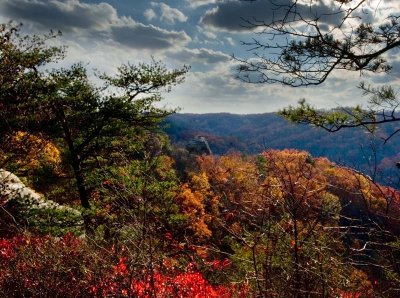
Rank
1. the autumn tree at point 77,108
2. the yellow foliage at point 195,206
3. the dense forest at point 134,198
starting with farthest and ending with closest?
the yellow foliage at point 195,206, the autumn tree at point 77,108, the dense forest at point 134,198

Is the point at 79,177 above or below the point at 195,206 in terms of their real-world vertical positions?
above

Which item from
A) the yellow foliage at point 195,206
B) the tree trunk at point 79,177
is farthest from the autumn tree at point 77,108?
the yellow foliage at point 195,206

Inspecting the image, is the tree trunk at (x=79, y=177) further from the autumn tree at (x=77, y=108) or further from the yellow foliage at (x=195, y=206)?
the yellow foliage at (x=195, y=206)

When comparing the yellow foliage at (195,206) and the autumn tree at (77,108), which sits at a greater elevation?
the autumn tree at (77,108)

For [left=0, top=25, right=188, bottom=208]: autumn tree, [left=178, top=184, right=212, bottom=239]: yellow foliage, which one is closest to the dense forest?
[left=0, top=25, right=188, bottom=208]: autumn tree

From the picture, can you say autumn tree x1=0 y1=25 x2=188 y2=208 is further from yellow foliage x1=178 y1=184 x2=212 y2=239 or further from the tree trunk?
yellow foliage x1=178 y1=184 x2=212 y2=239

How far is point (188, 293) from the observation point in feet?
32.3

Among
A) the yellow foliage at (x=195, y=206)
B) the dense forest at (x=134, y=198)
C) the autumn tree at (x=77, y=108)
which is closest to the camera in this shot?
the dense forest at (x=134, y=198)

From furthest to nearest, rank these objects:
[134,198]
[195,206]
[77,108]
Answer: [195,206], [77,108], [134,198]

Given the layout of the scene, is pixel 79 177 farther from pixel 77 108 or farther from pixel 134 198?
pixel 134 198

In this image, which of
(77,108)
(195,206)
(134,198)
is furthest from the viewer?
(195,206)

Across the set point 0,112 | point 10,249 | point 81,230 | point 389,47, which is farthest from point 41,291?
point 389,47

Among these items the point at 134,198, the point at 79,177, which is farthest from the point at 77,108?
the point at 134,198

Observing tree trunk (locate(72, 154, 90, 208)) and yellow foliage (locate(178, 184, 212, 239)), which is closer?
tree trunk (locate(72, 154, 90, 208))
